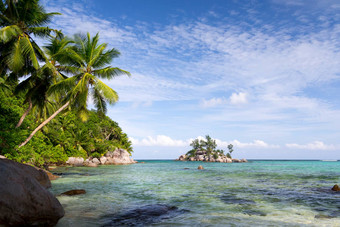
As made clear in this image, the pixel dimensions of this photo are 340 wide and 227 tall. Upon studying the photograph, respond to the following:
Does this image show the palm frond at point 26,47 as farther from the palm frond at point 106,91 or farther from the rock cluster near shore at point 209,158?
the rock cluster near shore at point 209,158

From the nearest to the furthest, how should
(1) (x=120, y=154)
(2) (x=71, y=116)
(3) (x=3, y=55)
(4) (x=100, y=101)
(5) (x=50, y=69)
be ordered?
(3) (x=3, y=55) < (5) (x=50, y=69) < (4) (x=100, y=101) < (2) (x=71, y=116) < (1) (x=120, y=154)

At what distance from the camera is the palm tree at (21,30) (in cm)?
1500

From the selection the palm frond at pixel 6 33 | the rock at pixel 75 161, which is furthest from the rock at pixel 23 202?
the rock at pixel 75 161

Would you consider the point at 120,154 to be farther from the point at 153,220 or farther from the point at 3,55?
the point at 153,220

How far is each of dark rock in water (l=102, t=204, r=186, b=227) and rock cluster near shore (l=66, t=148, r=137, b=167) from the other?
35.9 metres

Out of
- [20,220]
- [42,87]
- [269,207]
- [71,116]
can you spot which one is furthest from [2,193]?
[71,116]

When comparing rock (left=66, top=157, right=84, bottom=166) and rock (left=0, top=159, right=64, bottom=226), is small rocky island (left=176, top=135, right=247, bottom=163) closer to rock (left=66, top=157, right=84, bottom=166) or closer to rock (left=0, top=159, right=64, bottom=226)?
rock (left=66, top=157, right=84, bottom=166)

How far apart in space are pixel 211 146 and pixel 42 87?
83.5 m

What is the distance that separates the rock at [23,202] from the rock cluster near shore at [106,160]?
37.0m

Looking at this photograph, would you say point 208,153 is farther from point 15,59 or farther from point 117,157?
point 15,59

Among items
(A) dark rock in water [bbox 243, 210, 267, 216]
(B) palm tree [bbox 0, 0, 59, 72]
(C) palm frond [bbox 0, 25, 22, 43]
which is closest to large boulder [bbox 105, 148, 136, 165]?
(B) palm tree [bbox 0, 0, 59, 72]

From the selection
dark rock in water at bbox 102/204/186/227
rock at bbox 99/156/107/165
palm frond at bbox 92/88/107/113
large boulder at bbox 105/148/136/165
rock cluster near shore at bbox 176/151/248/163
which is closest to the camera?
dark rock in water at bbox 102/204/186/227

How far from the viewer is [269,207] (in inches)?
336

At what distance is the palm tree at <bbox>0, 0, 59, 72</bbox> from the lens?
1500 cm
